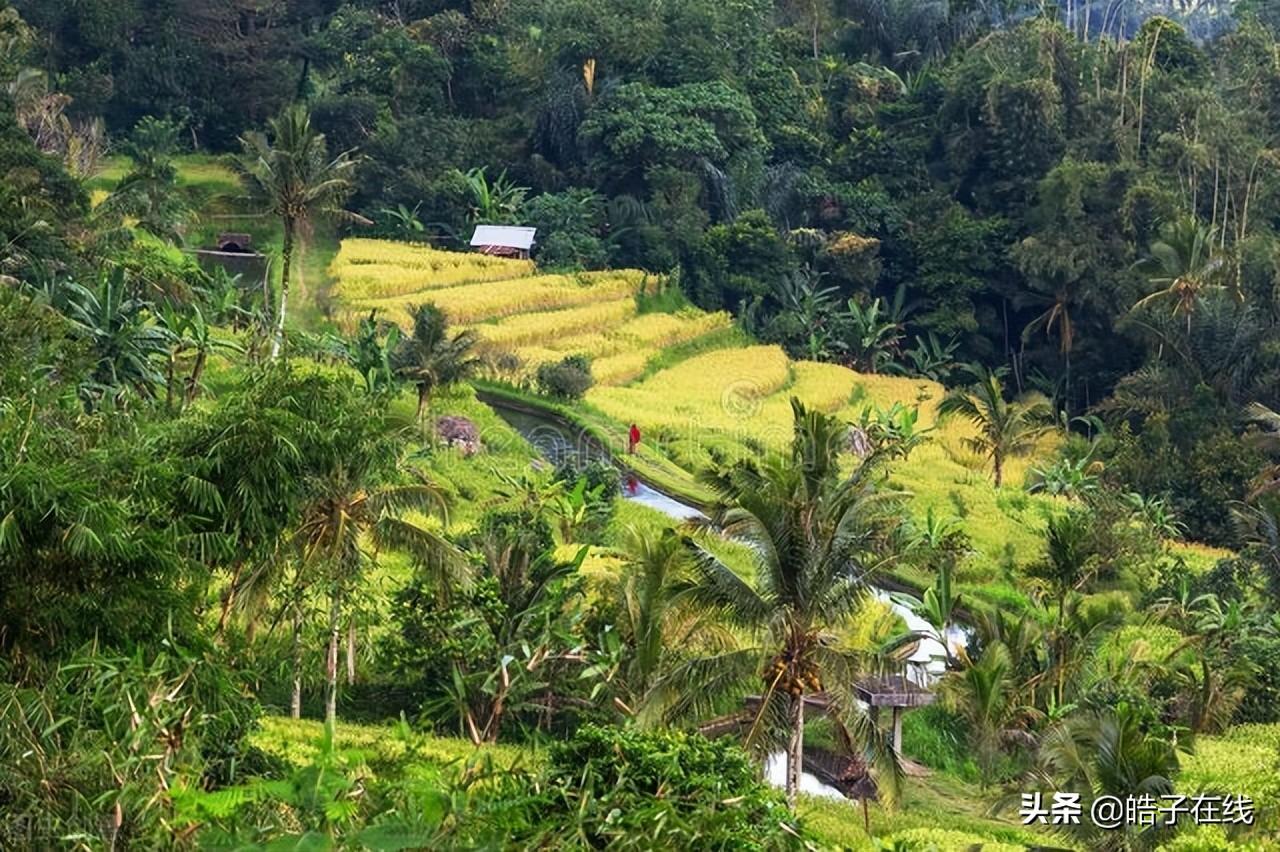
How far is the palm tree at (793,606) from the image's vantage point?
58.4 ft

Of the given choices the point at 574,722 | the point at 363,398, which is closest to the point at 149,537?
the point at 363,398

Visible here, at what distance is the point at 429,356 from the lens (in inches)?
1240

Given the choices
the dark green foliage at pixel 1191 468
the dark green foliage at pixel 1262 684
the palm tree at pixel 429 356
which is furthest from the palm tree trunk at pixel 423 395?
the dark green foliage at pixel 1191 468

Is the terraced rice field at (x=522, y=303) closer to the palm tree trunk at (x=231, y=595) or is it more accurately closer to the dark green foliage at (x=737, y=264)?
the dark green foliage at (x=737, y=264)

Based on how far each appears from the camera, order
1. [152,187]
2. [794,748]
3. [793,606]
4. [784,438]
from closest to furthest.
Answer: [793,606] < [794,748] < [784,438] < [152,187]

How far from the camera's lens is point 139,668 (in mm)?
12695

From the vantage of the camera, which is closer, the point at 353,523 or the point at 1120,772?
the point at 1120,772

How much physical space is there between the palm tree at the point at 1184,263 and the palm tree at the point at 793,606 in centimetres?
2634

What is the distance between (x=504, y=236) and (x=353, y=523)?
29.9m

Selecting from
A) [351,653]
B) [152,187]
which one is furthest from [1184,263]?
[351,653]

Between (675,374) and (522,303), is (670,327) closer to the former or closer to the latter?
(675,374)

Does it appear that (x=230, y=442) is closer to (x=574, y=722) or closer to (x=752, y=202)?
(x=574, y=722)

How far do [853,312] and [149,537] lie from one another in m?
34.4

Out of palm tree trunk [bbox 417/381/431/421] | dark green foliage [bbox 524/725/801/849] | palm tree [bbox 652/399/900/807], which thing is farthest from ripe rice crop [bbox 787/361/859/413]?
dark green foliage [bbox 524/725/801/849]
